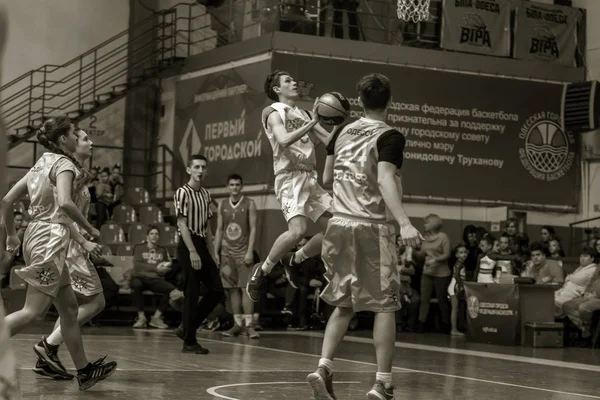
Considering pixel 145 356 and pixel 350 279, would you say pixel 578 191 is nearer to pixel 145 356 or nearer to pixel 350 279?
pixel 145 356

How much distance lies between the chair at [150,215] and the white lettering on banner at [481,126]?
6257 millimetres

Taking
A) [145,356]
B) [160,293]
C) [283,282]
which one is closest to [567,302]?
[283,282]

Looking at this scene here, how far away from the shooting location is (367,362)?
10695 mm

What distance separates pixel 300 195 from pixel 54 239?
8.17ft

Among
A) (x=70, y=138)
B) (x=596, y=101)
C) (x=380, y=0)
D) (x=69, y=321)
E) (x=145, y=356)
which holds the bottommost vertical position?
(x=145, y=356)

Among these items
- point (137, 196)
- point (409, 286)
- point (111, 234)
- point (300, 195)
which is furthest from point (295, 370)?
point (137, 196)

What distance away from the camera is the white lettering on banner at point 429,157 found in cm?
2052

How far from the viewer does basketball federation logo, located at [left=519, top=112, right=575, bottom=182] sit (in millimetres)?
21516

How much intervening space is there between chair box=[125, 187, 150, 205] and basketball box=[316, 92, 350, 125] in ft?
48.3

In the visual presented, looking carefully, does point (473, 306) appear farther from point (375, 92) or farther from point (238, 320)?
point (375, 92)

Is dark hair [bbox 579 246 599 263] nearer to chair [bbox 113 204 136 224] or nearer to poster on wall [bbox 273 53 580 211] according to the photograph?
poster on wall [bbox 273 53 580 211]

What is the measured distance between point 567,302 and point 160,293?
6.26 meters

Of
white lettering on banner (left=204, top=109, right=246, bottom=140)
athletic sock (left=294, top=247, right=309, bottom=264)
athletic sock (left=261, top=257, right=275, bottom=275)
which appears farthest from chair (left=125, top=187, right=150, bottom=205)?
athletic sock (left=294, top=247, right=309, bottom=264)

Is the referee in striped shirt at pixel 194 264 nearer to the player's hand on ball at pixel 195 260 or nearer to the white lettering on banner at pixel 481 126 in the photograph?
the player's hand on ball at pixel 195 260
